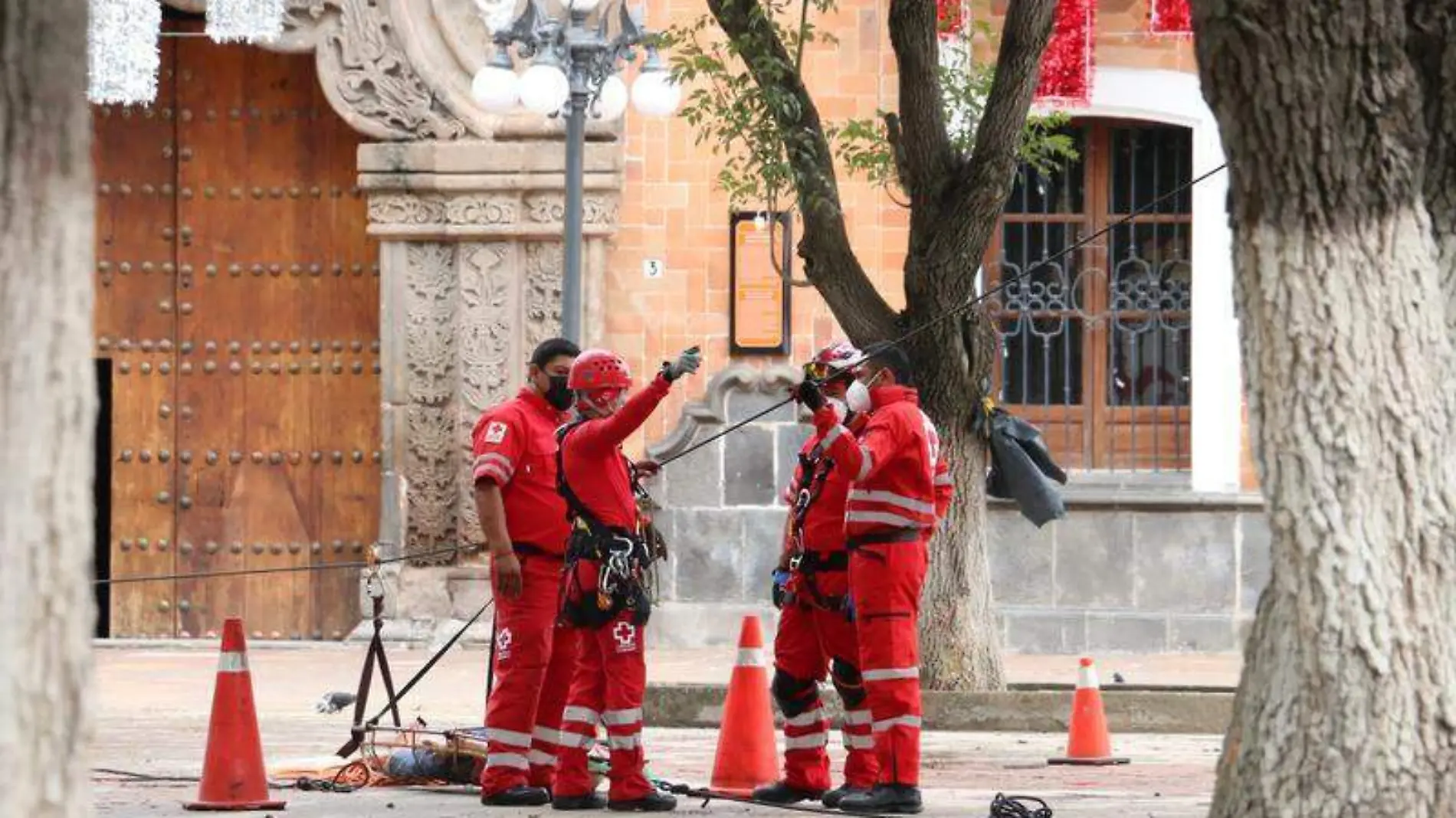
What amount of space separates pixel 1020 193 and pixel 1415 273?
1334cm

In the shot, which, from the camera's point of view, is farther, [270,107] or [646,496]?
[270,107]

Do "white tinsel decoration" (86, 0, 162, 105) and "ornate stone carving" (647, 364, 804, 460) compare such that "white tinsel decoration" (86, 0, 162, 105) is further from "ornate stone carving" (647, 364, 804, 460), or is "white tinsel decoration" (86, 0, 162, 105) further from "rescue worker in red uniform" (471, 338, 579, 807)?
"rescue worker in red uniform" (471, 338, 579, 807)

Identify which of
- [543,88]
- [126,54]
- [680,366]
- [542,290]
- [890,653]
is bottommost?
[890,653]

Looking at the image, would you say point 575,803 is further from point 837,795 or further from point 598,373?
point 598,373

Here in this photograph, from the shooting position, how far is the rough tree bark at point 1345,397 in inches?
333

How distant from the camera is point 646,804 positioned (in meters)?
11.9

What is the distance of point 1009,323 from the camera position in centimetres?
2188

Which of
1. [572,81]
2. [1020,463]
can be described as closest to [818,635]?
[1020,463]

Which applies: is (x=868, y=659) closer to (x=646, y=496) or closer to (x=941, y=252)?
(x=646, y=496)

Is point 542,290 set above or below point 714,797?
above

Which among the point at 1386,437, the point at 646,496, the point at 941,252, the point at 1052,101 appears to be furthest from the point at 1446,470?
the point at 1052,101

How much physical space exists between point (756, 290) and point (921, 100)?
511cm

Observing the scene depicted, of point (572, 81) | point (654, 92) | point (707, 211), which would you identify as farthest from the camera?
point (707, 211)

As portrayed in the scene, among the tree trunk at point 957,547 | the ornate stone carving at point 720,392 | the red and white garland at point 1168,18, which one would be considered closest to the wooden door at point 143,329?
the ornate stone carving at point 720,392
